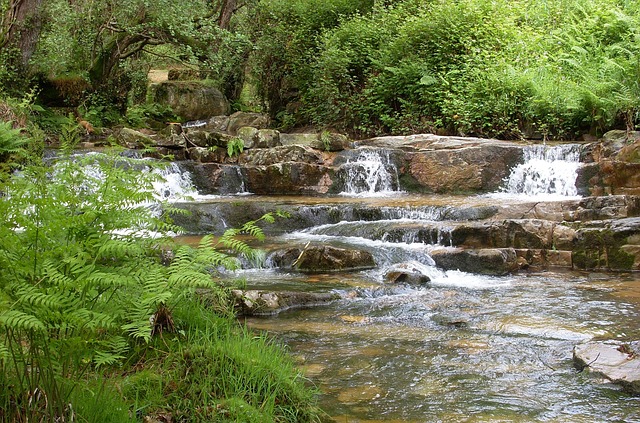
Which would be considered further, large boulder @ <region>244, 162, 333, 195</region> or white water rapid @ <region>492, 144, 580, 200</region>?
large boulder @ <region>244, 162, 333, 195</region>

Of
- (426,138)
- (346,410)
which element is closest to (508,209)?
(426,138)

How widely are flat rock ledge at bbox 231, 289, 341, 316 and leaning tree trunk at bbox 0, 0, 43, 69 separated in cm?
1283

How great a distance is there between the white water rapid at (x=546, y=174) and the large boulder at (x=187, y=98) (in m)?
10.1

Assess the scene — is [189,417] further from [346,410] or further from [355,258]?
[355,258]

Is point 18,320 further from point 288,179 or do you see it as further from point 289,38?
point 289,38

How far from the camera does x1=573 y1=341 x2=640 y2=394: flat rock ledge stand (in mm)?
4121

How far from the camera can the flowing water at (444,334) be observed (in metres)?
3.88

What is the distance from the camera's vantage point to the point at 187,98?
1919 cm

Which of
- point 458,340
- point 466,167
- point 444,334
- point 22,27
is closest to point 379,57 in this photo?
point 466,167

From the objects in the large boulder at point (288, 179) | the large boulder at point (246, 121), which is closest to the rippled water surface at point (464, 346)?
the large boulder at point (288, 179)

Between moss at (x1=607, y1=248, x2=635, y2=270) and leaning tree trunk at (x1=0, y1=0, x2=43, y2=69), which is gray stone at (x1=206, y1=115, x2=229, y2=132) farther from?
moss at (x1=607, y1=248, x2=635, y2=270)

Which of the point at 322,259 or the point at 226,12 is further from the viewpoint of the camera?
the point at 226,12

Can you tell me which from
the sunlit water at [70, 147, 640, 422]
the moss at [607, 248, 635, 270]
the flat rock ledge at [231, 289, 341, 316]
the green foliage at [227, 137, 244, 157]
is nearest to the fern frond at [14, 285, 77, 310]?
the sunlit water at [70, 147, 640, 422]

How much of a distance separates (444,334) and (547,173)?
782 cm
